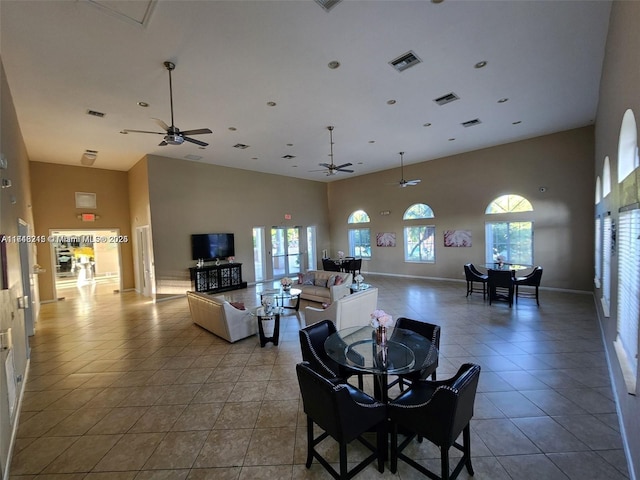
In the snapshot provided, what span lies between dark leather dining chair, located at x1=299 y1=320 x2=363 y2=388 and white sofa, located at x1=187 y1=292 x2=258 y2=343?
208 cm

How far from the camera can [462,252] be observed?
890cm

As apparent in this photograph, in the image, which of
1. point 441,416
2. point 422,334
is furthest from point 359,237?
point 441,416

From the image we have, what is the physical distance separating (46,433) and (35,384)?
1.33m

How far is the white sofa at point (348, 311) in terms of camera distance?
421 centimetres

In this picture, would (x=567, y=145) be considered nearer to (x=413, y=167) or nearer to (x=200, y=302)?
(x=413, y=167)

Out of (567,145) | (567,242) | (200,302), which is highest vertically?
(567,145)

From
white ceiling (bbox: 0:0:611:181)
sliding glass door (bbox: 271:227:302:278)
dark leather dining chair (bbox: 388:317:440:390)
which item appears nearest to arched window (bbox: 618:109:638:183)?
white ceiling (bbox: 0:0:611:181)

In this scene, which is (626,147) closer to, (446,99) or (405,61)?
(405,61)

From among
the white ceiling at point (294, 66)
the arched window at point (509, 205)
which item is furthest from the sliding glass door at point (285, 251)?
the arched window at point (509, 205)

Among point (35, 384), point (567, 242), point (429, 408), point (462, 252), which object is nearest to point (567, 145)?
point (567, 242)

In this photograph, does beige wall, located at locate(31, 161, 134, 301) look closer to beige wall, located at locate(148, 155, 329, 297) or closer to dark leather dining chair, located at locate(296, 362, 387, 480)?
beige wall, located at locate(148, 155, 329, 297)

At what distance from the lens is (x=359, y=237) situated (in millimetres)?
11828

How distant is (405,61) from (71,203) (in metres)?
9.83

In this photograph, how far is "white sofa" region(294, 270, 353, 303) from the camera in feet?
20.7
